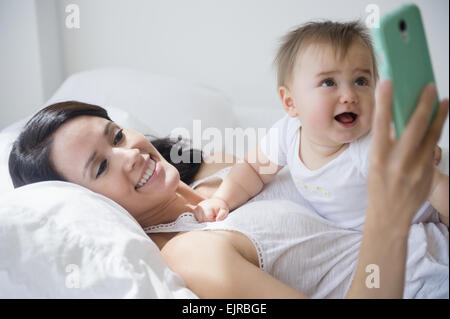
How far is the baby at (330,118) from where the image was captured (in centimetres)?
87

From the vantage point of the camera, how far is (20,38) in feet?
5.91

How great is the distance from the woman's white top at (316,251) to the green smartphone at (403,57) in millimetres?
408

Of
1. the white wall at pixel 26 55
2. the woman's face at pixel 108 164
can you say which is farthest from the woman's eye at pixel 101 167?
the white wall at pixel 26 55

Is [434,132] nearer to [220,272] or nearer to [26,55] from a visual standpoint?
[220,272]

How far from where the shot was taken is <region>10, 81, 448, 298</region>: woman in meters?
0.54

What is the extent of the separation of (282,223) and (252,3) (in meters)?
1.07

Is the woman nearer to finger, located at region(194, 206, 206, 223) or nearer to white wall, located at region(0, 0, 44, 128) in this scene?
finger, located at region(194, 206, 206, 223)

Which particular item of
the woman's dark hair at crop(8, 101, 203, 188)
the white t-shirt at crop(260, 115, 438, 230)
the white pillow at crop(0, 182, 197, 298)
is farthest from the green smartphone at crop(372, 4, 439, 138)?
the woman's dark hair at crop(8, 101, 203, 188)

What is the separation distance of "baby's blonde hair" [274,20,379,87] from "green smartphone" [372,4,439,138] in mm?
309

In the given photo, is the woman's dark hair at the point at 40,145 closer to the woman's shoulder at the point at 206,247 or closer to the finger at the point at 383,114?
the woman's shoulder at the point at 206,247

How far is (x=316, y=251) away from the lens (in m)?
0.88
